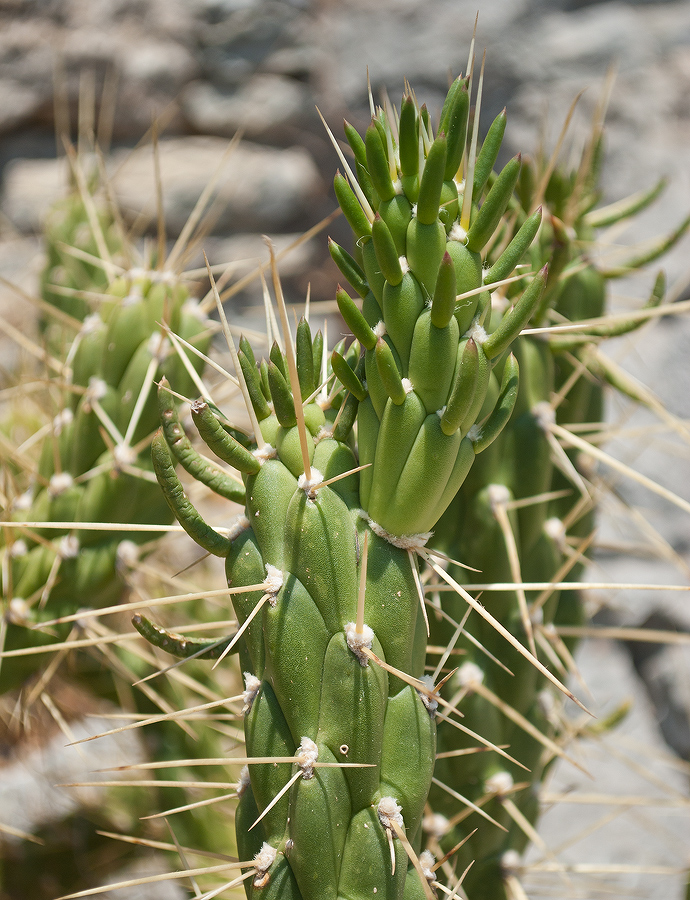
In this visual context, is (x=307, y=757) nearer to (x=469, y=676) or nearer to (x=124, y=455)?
(x=469, y=676)

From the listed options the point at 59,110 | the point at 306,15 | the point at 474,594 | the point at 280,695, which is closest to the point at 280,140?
the point at 306,15

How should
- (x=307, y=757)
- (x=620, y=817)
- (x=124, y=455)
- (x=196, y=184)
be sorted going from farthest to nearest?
(x=196, y=184) < (x=620, y=817) < (x=124, y=455) < (x=307, y=757)

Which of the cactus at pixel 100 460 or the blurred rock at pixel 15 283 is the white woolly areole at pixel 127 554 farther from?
the blurred rock at pixel 15 283

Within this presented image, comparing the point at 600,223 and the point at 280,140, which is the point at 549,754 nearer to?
the point at 600,223

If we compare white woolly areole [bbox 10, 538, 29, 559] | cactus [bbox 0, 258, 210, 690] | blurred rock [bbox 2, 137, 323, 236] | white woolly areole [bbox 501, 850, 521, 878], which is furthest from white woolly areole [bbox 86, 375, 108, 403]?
blurred rock [bbox 2, 137, 323, 236]

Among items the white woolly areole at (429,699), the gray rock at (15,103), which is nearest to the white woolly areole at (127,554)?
the white woolly areole at (429,699)

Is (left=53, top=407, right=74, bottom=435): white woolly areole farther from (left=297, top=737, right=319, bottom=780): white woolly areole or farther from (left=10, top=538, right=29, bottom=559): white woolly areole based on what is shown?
(left=297, top=737, right=319, bottom=780): white woolly areole

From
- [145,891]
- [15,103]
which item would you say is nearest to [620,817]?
[145,891]
